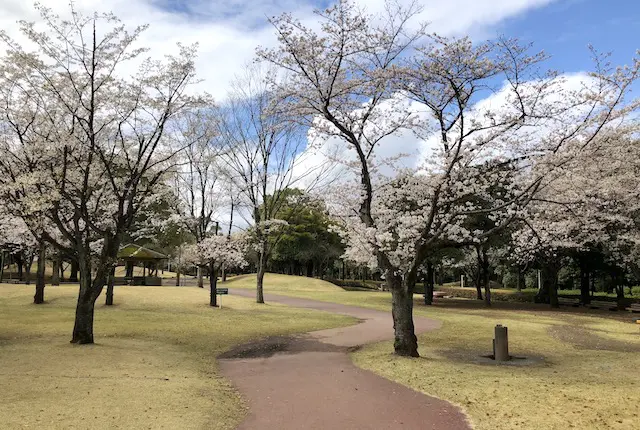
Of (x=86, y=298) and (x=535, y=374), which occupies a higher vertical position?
(x=86, y=298)

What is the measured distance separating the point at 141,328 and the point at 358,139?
10170mm

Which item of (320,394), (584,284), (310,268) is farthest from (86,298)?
(310,268)

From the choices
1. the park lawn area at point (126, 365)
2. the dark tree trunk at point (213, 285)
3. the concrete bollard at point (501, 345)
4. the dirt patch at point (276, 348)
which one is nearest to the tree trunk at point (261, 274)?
the dark tree trunk at point (213, 285)

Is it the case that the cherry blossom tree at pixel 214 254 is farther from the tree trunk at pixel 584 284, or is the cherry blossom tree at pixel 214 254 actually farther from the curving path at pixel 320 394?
the tree trunk at pixel 584 284

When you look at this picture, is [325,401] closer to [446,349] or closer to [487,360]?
[487,360]

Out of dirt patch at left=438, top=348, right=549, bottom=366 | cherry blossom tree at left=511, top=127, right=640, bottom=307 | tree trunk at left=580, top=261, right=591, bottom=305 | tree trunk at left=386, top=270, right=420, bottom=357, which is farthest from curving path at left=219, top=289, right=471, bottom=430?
tree trunk at left=580, top=261, right=591, bottom=305

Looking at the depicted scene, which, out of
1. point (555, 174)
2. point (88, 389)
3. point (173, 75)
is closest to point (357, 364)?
point (88, 389)

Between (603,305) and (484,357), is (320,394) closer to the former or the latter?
(484,357)

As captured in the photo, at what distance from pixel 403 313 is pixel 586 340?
8465 mm

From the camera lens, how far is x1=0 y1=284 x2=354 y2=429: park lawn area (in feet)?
21.2

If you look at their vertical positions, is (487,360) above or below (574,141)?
below

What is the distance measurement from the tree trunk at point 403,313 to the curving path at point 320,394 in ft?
4.79

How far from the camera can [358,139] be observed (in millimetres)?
12789

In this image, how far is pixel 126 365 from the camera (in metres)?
10.0
